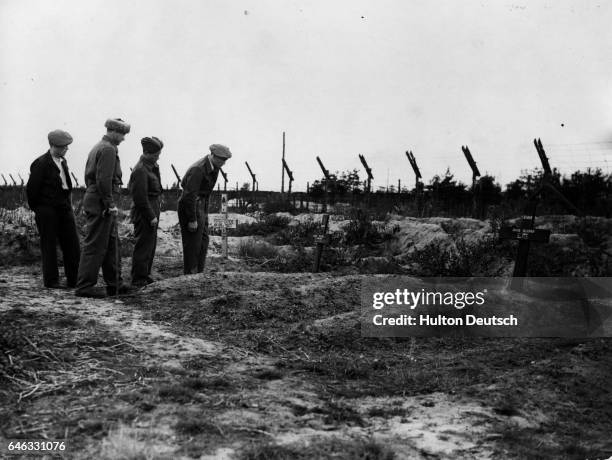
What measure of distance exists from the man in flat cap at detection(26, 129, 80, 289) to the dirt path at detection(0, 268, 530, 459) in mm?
2842

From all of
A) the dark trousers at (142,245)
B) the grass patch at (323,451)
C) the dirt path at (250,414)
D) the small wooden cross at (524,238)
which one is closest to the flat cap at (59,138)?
the dark trousers at (142,245)

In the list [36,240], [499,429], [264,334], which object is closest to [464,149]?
[36,240]

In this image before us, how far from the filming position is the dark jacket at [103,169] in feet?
21.5

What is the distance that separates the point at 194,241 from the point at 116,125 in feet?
5.50

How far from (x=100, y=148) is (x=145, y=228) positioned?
3.82 feet

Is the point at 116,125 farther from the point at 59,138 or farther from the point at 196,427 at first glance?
the point at 196,427

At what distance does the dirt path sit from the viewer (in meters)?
2.94

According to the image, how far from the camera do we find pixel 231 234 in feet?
47.3

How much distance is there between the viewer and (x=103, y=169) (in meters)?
6.56

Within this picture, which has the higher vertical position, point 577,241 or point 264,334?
point 577,241

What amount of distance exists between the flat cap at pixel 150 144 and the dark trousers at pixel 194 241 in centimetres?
67

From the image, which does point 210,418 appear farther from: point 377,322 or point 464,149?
point 464,149

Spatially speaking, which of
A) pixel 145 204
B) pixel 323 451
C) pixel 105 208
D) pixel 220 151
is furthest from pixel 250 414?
pixel 220 151

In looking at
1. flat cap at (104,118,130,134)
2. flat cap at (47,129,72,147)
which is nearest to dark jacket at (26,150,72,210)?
flat cap at (47,129,72,147)
